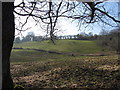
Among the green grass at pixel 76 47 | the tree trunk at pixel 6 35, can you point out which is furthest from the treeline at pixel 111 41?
the tree trunk at pixel 6 35

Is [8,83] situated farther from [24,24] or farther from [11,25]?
[24,24]

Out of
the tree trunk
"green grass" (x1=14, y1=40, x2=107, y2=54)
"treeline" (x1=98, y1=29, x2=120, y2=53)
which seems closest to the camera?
the tree trunk

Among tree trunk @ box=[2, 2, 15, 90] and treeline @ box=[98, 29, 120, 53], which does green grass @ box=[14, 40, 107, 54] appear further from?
tree trunk @ box=[2, 2, 15, 90]

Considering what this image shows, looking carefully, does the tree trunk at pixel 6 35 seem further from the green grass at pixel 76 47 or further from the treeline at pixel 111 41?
the green grass at pixel 76 47

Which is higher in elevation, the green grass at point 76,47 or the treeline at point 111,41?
the treeline at point 111,41

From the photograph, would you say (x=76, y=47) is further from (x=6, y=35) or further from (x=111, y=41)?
(x=6, y=35)

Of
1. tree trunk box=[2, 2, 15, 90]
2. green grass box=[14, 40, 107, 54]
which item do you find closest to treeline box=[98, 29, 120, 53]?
green grass box=[14, 40, 107, 54]

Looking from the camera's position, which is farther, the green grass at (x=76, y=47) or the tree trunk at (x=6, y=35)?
the green grass at (x=76, y=47)

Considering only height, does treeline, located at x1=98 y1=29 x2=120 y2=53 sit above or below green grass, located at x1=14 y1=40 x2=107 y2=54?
above

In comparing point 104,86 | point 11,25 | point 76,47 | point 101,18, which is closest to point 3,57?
point 11,25

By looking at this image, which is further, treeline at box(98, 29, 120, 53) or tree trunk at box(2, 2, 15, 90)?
treeline at box(98, 29, 120, 53)

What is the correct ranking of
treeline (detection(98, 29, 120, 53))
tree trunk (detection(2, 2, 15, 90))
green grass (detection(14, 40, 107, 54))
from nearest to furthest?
1. tree trunk (detection(2, 2, 15, 90))
2. treeline (detection(98, 29, 120, 53))
3. green grass (detection(14, 40, 107, 54))

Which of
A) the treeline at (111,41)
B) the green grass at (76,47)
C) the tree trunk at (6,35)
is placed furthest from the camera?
the green grass at (76,47)

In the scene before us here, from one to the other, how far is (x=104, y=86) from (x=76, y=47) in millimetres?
7687
